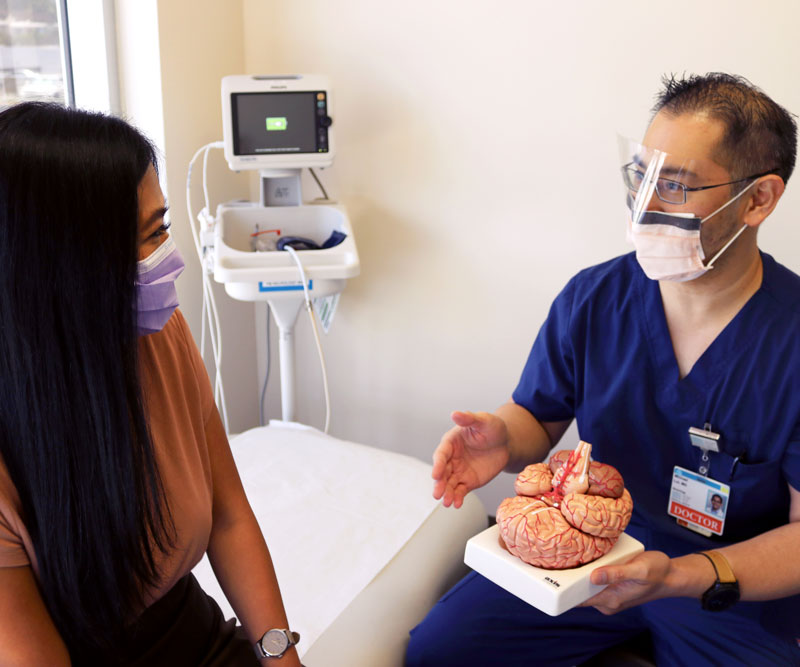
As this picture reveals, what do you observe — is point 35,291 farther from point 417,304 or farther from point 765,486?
point 417,304

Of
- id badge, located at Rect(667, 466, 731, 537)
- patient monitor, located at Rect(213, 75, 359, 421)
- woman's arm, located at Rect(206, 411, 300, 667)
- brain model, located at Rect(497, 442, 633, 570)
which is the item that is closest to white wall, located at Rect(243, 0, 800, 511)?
patient monitor, located at Rect(213, 75, 359, 421)

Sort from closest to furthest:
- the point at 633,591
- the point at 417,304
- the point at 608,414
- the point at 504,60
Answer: the point at 633,591, the point at 608,414, the point at 504,60, the point at 417,304

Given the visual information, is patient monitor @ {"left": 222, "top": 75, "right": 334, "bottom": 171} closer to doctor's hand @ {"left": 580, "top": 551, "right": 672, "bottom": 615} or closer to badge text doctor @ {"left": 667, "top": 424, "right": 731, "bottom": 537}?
badge text doctor @ {"left": 667, "top": 424, "right": 731, "bottom": 537}

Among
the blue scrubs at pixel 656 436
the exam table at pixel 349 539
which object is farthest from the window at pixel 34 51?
the blue scrubs at pixel 656 436

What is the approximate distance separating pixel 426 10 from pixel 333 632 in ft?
5.74

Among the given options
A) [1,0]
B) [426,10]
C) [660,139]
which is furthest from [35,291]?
[426,10]

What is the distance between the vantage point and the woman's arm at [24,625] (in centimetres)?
86

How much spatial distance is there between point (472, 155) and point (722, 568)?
1.43 m

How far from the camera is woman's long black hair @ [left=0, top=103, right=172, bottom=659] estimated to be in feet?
2.69

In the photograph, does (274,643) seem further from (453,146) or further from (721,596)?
(453,146)

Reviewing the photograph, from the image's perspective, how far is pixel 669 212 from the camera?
1.31 metres

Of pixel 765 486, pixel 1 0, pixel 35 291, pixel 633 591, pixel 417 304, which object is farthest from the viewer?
pixel 417 304

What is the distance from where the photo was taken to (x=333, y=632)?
1357 millimetres

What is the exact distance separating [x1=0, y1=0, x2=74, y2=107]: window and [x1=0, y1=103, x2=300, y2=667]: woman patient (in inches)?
52.1
